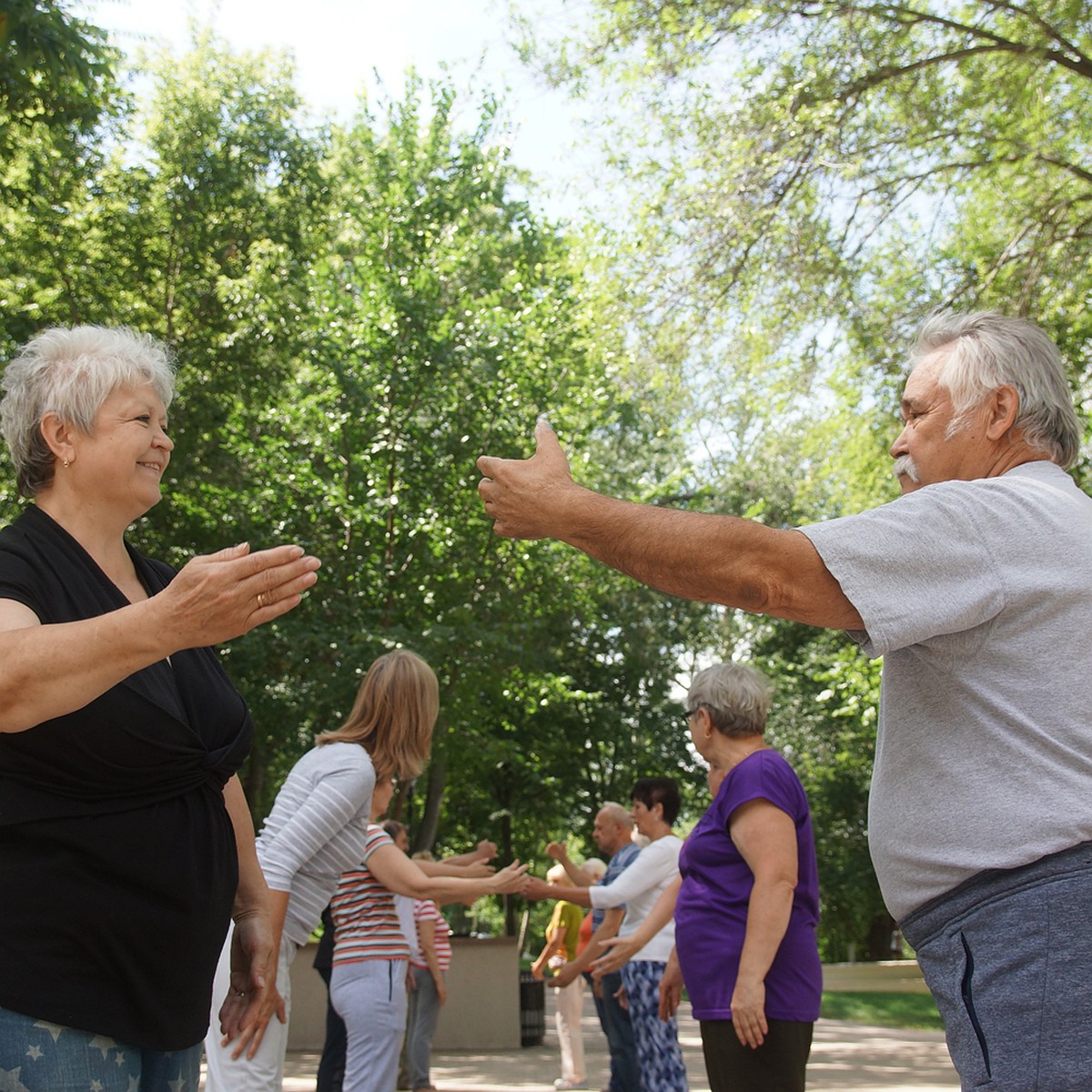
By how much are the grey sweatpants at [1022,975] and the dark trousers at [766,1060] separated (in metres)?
2.07

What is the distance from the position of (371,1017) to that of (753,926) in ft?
5.68

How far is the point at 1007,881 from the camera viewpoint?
7.00 ft

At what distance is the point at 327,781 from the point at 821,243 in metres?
9.66

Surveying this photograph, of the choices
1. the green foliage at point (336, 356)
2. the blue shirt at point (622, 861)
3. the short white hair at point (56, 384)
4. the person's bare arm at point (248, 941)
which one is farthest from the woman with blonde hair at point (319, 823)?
the green foliage at point (336, 356)

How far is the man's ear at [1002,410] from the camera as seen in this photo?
249 centimetres

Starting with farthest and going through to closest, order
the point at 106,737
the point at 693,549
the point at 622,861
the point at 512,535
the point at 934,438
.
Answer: the point at 622,861
the point at 934,438
the point at 512,535
the point at 106,737
the point at 693,549

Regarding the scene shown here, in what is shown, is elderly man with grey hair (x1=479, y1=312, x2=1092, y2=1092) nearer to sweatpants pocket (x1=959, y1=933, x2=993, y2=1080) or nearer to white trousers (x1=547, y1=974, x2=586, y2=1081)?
sweatpants pocket (x1=959, y1=933, x2=993, y2=1080)

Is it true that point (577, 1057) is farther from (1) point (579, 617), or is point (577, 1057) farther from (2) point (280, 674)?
(1) point (579, 617)

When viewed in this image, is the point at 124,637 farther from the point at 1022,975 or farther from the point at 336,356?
the point at 336,356

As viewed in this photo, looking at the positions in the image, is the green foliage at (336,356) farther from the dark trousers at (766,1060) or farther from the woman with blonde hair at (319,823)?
the dark trousers at (766,1060)

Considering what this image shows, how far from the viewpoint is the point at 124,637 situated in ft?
6.83

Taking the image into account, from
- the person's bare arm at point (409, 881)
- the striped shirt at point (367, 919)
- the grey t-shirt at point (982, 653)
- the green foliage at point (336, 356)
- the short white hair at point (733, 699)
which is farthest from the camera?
the green foliage at point (336, 356)

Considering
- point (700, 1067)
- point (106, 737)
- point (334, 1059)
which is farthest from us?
point (700, 1067)

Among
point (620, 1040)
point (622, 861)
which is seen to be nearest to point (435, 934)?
point (620, 1040)
